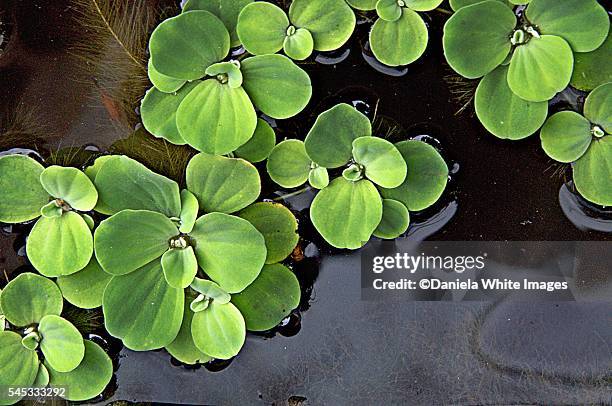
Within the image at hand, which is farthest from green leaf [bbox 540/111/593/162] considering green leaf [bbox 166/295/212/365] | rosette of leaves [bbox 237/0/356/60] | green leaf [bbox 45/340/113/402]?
green leaf [bbox 45/340/113/402]

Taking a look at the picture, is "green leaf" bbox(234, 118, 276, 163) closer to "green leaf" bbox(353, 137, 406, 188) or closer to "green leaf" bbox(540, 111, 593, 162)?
"green leaf" bbox(353, 137, 406, 188)

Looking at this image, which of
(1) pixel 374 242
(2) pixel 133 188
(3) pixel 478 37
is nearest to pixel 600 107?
(3) pixel 478 37

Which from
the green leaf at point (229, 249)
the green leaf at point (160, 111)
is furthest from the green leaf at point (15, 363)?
the green leaf at point (160, 111)

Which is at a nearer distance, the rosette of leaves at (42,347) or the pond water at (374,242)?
the rosette of leaves at (42,347)

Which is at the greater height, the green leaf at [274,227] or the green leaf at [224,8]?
the green leaf at [224,8]

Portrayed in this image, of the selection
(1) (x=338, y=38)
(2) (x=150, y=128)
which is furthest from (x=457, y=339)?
(2) (x=150, y=128)

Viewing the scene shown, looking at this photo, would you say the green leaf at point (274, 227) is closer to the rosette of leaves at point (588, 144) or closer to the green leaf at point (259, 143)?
the green leaf at point (259, 143)
